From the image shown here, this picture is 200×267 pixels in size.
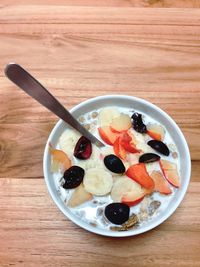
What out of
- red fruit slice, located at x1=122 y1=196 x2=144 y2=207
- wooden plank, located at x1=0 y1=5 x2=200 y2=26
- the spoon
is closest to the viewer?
the spoon

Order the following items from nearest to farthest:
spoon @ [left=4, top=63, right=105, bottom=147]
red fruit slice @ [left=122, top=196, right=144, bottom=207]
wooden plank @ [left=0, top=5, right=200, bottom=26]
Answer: spoon @ [left=4, top=63, right=105, bottom=147] < red fruit slice @ [left=122, top=196, right=144, bottom=207] < wooden plank @ [left=0, top=5, right=200, bottom=26]

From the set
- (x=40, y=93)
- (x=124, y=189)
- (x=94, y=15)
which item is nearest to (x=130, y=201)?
(x=124, y=189)

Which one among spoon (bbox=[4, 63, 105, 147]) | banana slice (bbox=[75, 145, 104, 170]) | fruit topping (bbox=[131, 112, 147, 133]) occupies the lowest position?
banana slice (bbox=[75, 145, 104, 170])

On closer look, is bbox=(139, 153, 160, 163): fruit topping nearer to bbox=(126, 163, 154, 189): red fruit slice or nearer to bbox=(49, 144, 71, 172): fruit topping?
bbox=(126, 163, 154, 189): red fruit slice

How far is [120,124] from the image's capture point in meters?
0.76

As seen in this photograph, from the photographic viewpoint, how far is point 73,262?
69 cm

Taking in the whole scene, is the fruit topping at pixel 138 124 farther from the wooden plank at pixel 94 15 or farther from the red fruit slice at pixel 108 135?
the wooden plank at pixel 94 15

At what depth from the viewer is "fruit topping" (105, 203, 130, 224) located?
0.67 metres

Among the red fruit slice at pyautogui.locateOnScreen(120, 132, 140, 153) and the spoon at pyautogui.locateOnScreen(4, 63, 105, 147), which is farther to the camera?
the red fruit slice at pyautogui.locateOnScreen(120, 132, 140, 153)

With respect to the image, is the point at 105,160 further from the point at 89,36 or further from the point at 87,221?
the point at 89,36

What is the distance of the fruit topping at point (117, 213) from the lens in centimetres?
67

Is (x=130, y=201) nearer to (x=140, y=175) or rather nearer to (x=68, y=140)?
(x=140, y=175)

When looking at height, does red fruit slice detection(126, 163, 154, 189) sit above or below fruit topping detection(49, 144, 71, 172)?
below

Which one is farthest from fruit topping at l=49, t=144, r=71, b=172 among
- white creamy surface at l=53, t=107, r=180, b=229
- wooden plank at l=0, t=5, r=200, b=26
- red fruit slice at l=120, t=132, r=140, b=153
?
wooden plank at l=0, t=5, r=200, b=26
